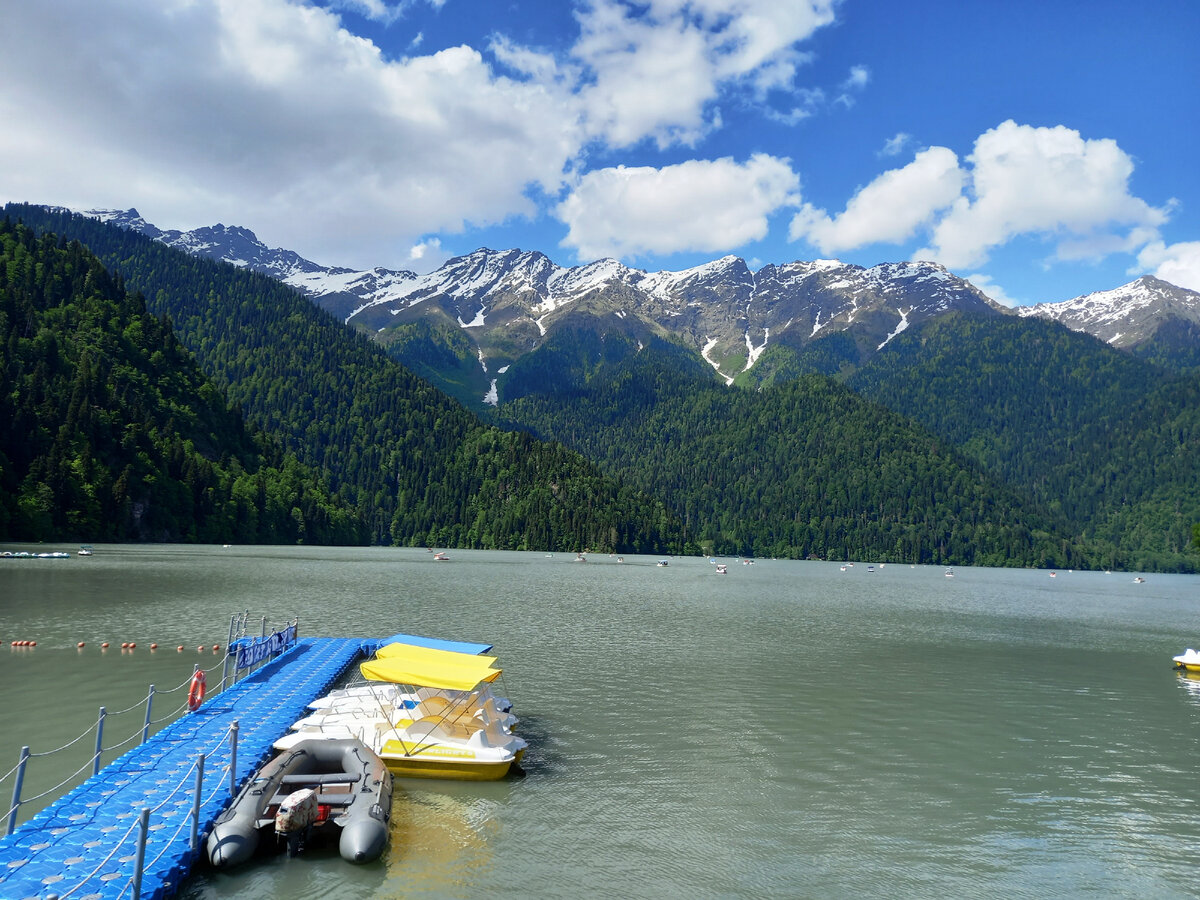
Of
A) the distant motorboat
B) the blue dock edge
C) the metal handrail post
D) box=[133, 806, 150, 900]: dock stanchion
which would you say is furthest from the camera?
the distant motorboat

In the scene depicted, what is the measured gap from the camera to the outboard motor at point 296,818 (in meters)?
24.0

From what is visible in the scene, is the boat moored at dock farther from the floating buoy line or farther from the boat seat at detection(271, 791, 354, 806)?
the floating buoy line

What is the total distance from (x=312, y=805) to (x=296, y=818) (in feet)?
2.75

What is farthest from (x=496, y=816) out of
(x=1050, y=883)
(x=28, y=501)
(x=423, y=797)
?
(x=28, y=501)

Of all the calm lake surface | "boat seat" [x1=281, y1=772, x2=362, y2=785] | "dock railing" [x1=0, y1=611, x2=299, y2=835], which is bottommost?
the calm lake surface

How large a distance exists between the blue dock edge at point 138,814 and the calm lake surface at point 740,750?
182 centimetres

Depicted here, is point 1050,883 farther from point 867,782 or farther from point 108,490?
point 108,490

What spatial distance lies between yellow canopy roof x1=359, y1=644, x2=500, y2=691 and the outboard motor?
8283 mm

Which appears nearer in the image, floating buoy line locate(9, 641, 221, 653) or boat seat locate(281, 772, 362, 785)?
boat seat locate(281, 772, 362, 785)

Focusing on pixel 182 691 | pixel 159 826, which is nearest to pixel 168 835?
pixel 159 826

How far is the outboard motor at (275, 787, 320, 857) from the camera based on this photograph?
24.0 meters

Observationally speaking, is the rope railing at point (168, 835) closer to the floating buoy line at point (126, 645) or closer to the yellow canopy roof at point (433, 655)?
the yellow canopy roof at point (433, 655)

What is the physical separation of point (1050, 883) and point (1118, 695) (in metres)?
40.1

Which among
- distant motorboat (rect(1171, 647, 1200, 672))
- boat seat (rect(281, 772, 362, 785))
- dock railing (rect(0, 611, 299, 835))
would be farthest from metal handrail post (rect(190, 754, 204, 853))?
distant motorboat (rect(1171, 647, 1200, 672))
